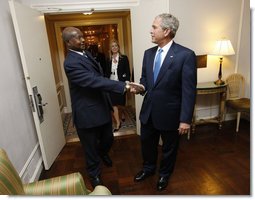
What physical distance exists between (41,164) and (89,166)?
0.69m

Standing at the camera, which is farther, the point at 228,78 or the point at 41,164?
the point at 228,78

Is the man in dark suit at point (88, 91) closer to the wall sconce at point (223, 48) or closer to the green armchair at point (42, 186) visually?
the green armchair at point (42, 186)

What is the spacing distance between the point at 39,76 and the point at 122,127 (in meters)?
1.60

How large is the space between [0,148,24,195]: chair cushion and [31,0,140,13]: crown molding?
2058 mm

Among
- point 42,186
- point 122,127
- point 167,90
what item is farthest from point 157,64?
point 122,127

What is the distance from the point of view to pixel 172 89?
5.33 feet

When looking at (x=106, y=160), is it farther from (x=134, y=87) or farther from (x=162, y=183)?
(x=134, y=87)

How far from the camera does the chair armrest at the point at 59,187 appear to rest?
1.11 metres

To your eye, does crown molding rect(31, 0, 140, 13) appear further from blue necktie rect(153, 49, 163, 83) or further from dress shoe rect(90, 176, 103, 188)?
dress shoe rect(90, 176, 103, 188)

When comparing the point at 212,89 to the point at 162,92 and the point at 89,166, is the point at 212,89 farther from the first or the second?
the point at 89,166

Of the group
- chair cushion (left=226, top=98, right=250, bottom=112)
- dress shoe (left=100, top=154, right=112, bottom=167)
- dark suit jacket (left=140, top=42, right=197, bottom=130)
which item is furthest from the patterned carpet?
chair cushion (left=226, top=98, right=250, bottom=112)

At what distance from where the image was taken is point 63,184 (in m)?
1.14

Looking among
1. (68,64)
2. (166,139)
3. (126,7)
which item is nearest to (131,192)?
→ (166,139)

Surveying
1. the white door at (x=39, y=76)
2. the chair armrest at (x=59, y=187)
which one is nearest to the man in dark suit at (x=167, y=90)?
the chair armrest at (x=59, y=187)
